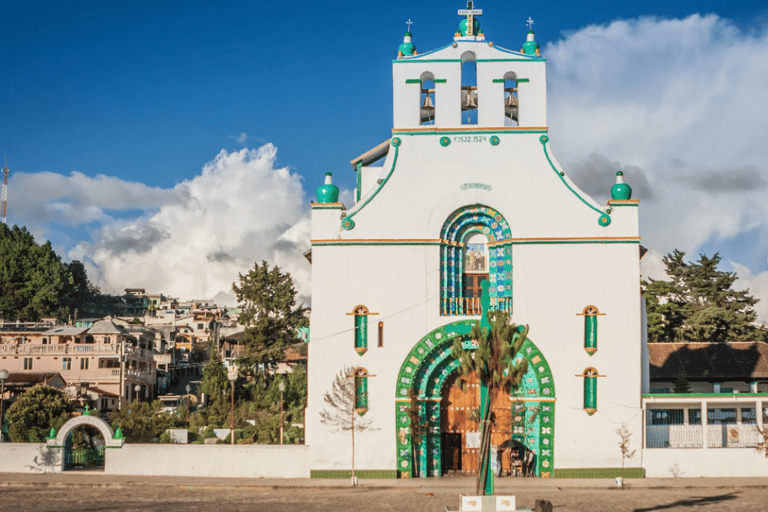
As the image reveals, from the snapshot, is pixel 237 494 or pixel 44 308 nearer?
pixel 237 494

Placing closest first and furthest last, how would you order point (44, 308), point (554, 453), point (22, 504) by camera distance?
1. point (22, 504)
2. point (554, 453)
3. point (44, 308)

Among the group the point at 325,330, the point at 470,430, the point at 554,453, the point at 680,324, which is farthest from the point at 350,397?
the point at 680,324

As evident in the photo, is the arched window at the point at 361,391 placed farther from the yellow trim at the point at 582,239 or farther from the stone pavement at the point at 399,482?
the yellow trim at the point at 582,239

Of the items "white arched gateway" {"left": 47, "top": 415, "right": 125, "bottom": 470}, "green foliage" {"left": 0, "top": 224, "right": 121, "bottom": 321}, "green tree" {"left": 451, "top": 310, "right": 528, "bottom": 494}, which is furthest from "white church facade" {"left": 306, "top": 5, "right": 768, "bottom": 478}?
"green foliage" {"left": 0, "top": 224, "right": 121, "bottom": 321}

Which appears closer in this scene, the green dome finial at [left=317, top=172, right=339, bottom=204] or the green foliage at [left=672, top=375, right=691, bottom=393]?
the green dome finial at [left=317, top=172, right=339, bottom=204]

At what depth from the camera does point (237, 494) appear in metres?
27.4

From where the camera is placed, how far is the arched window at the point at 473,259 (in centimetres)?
3098

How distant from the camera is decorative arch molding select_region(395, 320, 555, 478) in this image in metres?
30.0

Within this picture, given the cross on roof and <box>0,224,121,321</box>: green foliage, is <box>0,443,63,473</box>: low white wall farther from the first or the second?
<box>0,224,121,321</box>: green foliage

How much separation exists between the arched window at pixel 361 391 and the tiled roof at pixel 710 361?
1842cm

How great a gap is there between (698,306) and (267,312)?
27677mm

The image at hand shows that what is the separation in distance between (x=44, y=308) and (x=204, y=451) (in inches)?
2285

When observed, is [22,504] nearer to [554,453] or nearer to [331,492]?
[331,492]

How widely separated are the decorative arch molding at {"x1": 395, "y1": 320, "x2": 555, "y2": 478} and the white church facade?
0.05 meters
